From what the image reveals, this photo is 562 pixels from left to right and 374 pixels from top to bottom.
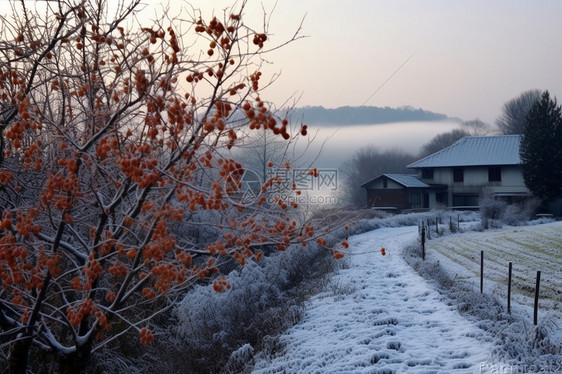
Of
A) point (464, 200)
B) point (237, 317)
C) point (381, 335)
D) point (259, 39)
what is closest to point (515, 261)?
point (381, 335)

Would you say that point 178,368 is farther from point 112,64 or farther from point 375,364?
point 112,64

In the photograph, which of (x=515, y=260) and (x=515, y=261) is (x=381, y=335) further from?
(x=515, y=260)

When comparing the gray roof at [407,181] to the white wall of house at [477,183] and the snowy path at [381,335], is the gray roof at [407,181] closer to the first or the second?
the white wall of house at [477,183]

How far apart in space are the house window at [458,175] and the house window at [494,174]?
2201 millimetres

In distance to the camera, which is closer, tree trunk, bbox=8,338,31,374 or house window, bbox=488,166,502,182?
tree trunk, bbox=8,338,31,374

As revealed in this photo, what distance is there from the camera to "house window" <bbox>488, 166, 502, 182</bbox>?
4453 cm

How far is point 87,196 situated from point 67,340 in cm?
428

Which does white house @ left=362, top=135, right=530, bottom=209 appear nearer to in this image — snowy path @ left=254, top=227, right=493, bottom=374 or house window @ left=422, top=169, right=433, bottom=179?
house window @ left=422, top=169, right=433, bottom=179

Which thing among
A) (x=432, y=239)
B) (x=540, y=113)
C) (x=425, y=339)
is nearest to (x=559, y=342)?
(x=425, y=339)

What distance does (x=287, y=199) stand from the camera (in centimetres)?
618

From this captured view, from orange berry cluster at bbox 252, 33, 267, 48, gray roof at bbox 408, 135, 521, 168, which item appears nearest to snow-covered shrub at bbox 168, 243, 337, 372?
orange berry cluster at bbox 252, 33, 267, 48

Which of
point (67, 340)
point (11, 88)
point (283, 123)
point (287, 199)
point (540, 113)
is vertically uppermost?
point (540, 113)

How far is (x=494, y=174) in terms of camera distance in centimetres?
4488

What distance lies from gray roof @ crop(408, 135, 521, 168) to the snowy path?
34.4 metres
